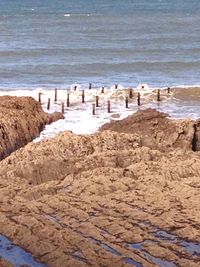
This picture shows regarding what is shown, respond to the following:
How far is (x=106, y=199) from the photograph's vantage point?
57.2 ft

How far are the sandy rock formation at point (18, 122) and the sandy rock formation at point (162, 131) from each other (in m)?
3.40

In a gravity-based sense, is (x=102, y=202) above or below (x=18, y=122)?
below

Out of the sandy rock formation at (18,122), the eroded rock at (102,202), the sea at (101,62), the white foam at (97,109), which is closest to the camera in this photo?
the eroded rock at (102,202)

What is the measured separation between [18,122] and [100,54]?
110ft

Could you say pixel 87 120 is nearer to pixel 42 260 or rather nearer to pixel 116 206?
pixel 116 206

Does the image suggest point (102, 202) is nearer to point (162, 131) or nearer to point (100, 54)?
point (162, 131)

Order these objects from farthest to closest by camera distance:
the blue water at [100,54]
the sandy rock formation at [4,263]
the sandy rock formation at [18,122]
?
the blue water at [100,54] → the sandy rock formation at [18,122] → the sandy rock formation at [4,263]

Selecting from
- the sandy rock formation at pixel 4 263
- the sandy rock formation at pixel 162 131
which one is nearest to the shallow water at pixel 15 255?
the sandy rock formation at pixel 4 263

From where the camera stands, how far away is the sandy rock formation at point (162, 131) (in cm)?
2312

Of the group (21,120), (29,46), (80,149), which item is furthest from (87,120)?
(29,46)

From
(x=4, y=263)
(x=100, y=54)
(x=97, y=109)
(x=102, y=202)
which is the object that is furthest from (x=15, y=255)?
(x=100, y=54)

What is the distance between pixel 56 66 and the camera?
51062 millimetres

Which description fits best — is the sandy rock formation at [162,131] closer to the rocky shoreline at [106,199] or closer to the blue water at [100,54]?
the rocky shoreline at [106,199]

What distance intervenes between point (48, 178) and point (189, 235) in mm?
5359
